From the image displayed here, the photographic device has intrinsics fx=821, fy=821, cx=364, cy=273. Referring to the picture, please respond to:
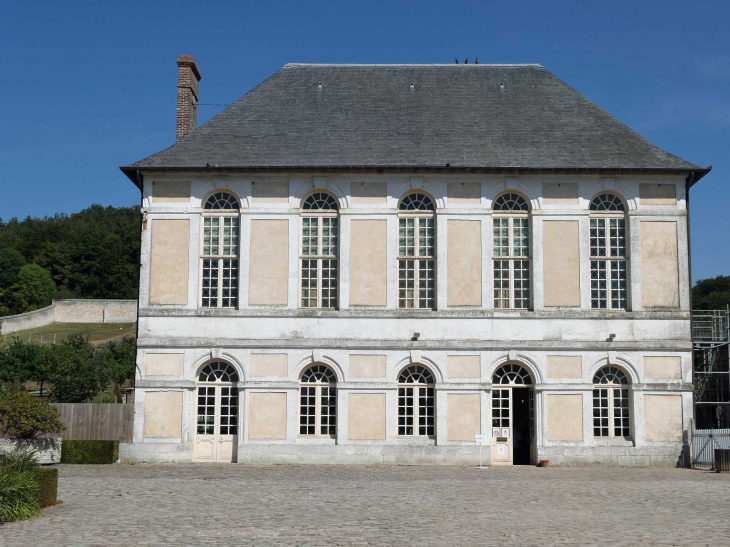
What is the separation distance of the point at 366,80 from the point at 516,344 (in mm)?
9473

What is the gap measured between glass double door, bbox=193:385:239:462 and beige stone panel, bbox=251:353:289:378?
2.70ft

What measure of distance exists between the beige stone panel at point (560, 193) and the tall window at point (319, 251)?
225 inches

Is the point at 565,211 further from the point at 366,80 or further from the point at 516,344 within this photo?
the point at 366,80

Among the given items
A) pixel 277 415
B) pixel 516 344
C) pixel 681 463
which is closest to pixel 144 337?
pixel 277 415

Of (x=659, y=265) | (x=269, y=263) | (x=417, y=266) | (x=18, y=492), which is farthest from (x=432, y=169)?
(x=18, y=492)

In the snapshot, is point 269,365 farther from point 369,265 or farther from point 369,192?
point 369,192

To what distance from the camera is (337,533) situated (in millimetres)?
10859

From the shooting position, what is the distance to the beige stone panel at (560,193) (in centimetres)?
2216

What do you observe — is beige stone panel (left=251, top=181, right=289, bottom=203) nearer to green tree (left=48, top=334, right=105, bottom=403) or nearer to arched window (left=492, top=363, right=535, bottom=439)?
arched window (left=492, top=363, right=535, bottom=439)

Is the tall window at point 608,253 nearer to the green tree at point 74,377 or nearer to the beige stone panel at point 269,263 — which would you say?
the beige stone panel at point 269,263

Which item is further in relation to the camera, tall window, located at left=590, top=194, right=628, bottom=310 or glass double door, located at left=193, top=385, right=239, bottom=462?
tall window, located at left=590, top=194, right=628, bottom=310

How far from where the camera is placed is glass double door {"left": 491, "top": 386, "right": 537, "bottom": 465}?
21547 millimetres

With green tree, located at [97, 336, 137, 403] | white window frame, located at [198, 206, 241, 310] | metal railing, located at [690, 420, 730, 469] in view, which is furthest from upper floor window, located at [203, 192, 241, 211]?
metal railing, located at [690, 420, 730, 469]

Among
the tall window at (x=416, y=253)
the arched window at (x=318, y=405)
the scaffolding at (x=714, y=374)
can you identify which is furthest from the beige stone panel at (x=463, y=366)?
the scaffolding at (x=714, y=374)
